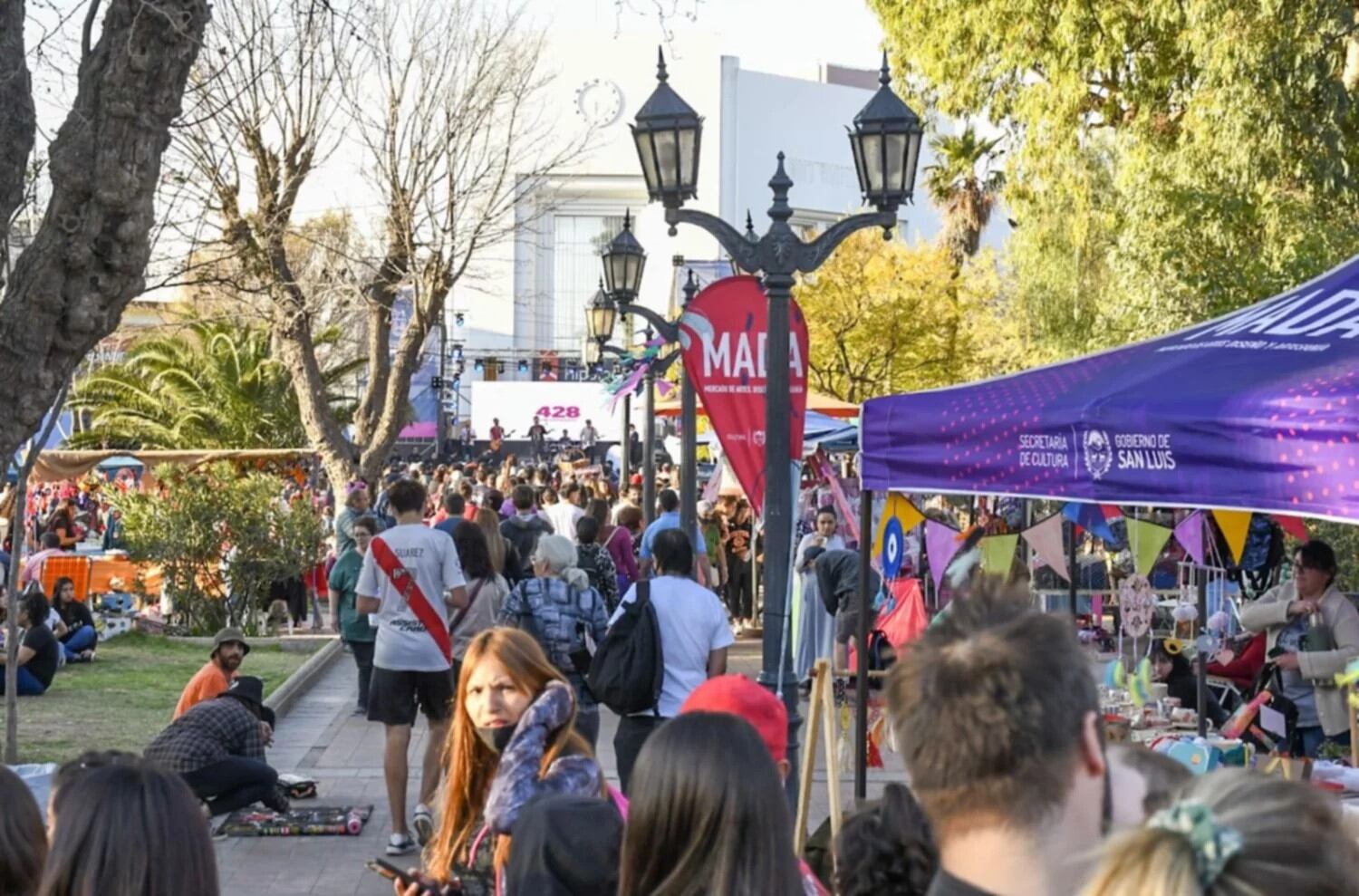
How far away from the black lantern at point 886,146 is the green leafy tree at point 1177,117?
7.19m

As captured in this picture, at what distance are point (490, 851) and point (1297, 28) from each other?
44.2ft

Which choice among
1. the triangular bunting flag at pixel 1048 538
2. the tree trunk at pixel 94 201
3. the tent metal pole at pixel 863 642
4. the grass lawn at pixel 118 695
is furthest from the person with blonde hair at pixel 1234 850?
the grass lawn at pixel 118 695

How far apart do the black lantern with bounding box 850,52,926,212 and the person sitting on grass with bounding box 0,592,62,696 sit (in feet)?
29.3

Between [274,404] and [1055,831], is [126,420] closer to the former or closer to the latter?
[274,404]

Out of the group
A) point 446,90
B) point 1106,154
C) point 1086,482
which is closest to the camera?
point 1086,482

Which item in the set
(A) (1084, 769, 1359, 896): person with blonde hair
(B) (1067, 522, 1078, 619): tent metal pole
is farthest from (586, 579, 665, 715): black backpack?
(A) (1084, 769, 1359, 896): person with blonde hair

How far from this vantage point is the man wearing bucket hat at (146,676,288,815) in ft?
32.3

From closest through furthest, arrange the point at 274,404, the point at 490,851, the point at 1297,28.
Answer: the point at 490,851
the point at 1297,28
the point at 274,404

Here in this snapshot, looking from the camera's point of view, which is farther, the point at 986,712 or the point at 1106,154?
the point at 1106,154

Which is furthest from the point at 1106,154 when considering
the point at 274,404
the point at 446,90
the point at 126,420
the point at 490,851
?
the point at 490,851

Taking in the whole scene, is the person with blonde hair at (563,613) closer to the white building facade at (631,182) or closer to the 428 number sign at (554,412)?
the 428 number sign at (554,412)

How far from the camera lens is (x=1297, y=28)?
15.7 metres

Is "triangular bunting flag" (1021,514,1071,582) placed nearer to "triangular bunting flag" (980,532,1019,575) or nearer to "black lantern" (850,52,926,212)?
"triangular bunting flag" (980,532,1019,575)

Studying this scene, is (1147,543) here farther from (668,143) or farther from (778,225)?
(668,143)
